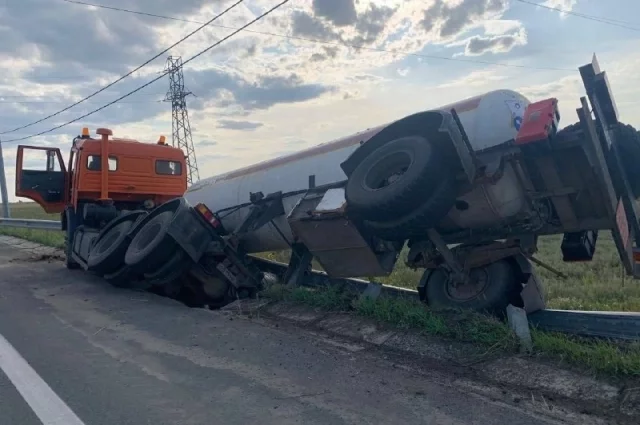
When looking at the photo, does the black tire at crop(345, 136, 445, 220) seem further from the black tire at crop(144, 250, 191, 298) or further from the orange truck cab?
the orange truck cab

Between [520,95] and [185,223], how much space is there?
4.63 meters

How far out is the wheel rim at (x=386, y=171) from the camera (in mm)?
6328

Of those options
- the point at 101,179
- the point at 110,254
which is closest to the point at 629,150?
the point at 110,254

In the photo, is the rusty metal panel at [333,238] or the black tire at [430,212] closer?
the black tire at [430,212]

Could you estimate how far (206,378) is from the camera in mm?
4898

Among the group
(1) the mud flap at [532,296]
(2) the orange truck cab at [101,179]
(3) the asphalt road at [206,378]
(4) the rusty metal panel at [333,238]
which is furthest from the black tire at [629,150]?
(2) the orange truck cab at [101,179]

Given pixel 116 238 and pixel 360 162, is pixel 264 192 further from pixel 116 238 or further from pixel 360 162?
pixel 116 238

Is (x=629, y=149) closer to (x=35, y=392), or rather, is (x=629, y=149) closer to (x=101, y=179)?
(x=35, y=392)

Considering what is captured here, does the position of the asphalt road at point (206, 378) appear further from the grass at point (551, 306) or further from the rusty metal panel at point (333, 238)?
the rusty metal panel at point (333, 238)

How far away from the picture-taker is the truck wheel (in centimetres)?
969

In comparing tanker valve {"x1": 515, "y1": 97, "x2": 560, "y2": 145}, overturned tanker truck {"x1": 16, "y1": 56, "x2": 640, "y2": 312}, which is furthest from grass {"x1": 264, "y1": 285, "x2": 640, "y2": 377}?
tanker valve {"x1": 515, "y1": 97, "x2": 560, "y2": 145}

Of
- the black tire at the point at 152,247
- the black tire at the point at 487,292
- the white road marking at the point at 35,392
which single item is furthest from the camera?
the black tire at the point at 152,247

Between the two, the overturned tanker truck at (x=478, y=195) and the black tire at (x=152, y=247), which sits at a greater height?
the overturned tanker truck at (x=478, y=195)

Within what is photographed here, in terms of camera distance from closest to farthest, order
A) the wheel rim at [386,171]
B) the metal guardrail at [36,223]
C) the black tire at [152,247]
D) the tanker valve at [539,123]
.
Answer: the tanker valve at [539,123], the wheel rim at [386,171], the black tire at [152,247], the metal guardrail at [36,223]
